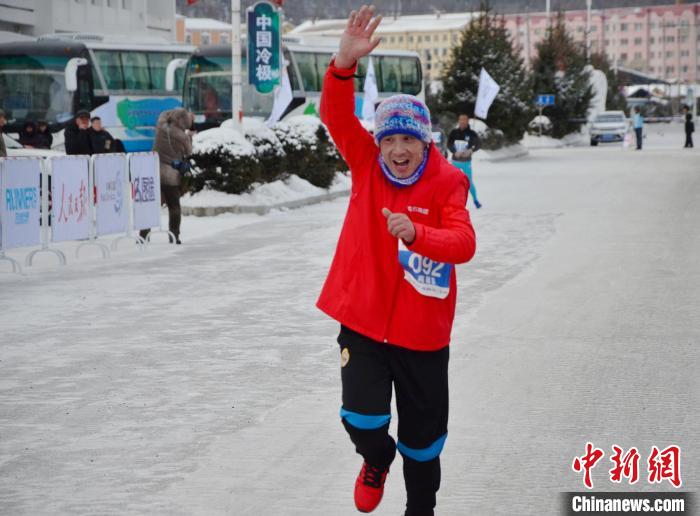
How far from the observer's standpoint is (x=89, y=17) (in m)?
53.9

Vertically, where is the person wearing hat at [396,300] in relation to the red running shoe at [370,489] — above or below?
above

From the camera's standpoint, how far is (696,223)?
1853 cm

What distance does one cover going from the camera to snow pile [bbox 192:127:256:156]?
72.9ft

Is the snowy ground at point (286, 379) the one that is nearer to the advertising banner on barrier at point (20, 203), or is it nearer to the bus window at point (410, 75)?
the advertising banner on barrier at point (20, 203)

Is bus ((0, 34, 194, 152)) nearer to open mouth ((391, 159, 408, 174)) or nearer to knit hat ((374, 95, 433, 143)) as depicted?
knit hat ((374, 95, 433, 143))

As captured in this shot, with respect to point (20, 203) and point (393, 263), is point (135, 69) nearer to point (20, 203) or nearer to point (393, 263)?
point (20, 203)

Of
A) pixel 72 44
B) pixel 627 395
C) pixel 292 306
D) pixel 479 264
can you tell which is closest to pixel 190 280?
pixel 292 306

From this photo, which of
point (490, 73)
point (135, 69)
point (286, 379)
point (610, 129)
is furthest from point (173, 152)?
point (610, 129)

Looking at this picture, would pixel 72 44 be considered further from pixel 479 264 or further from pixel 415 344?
pixel 415 344

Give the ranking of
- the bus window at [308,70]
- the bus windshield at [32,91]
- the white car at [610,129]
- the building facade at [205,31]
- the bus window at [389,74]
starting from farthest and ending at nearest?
the building facade at [205,31] → the white car at [610,129] → the bus window at [389,74] → the bus window at [308,70] → the bus windshield at [32,91]

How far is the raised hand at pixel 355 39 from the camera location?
4777mm

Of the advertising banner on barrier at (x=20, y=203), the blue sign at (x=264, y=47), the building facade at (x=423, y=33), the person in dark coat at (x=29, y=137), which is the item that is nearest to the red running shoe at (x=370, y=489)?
the advertising banner on barrier at (x=20, y=203)

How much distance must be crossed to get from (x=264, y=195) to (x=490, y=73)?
82.8 feet

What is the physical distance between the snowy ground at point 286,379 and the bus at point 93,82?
18.5 metres
